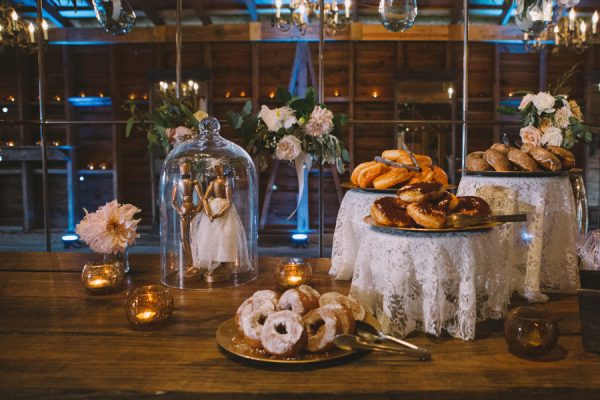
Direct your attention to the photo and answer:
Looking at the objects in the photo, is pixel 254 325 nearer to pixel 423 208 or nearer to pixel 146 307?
pixel 146 307

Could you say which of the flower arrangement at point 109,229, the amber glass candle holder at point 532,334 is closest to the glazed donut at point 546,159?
the amber glass candle holder at point 532,334

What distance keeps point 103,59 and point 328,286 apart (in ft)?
24.7

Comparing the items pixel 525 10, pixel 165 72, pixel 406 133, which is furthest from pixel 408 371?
pixel 165 72

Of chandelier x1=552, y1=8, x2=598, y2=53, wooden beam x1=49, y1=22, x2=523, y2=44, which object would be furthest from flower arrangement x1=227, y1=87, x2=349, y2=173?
wooden beam x1=49, y1=22, x2=523, y2=44

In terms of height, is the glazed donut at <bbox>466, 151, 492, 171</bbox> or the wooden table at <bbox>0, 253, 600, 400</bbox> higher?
the glazed donut at <bbox>466, 151, 492, 171</bbox>

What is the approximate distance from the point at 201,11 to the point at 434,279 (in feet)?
22.4

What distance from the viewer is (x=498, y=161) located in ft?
4.50

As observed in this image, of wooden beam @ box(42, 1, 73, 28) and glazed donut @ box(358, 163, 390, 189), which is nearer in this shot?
glazed donut @ box(358, 163, 390, 189)

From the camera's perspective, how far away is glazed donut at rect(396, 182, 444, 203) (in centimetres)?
110

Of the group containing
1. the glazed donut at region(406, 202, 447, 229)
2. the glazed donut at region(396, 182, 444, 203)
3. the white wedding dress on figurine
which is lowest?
the white wedding dress on figurine

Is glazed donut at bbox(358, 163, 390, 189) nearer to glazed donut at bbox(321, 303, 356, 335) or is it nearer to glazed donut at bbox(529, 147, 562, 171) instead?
glazed donut at bbox(529, 147, 562, 171)

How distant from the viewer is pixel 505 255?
4.32 feet

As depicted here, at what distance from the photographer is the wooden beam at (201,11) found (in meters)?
6.78

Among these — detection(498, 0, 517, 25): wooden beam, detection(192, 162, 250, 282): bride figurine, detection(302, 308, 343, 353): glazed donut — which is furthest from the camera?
detection(498, 0, 517, 25): wooden beam
